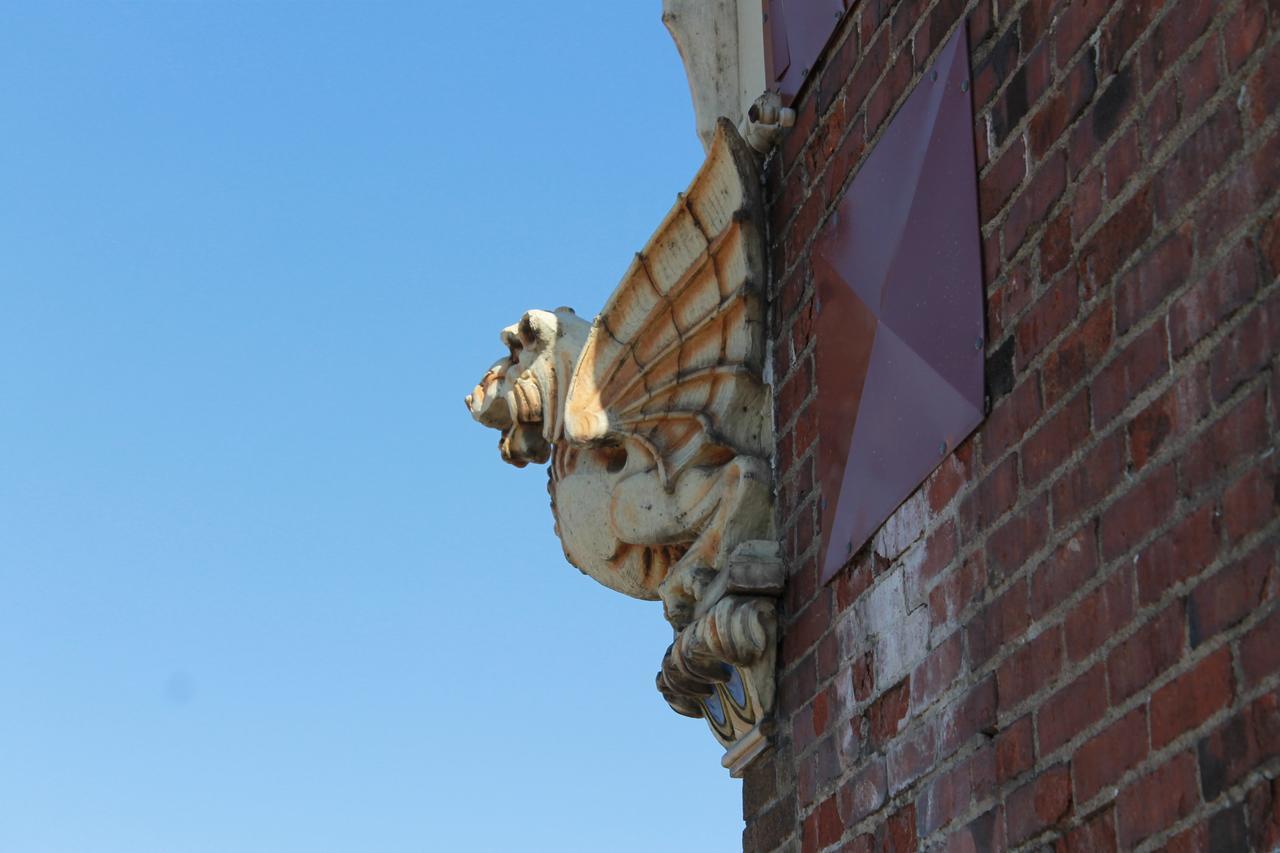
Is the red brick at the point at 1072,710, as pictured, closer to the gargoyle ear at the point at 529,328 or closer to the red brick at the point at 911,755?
the red brick at the point at 911,755

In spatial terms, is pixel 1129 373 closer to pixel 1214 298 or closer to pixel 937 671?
pixel 1214 298

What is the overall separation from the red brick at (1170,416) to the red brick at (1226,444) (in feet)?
0.13

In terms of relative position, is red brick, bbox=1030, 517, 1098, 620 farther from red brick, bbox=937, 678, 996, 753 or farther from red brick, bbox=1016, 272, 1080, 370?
red brick, bbox=1016, 272, 1080, 370

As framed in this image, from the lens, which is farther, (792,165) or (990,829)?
(792,165)

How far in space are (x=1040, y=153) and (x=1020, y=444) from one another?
1.52 feet

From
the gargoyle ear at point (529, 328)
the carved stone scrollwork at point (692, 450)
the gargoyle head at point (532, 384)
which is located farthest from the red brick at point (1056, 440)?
the gargoyle ear at point (529, 328)

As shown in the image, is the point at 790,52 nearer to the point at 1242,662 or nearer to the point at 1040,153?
the point at 1040,153

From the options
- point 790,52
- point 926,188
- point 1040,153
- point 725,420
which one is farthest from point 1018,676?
point 790,52

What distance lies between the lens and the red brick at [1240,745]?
2320mm

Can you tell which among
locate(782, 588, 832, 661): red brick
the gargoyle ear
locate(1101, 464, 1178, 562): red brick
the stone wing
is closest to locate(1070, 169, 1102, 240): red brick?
locate(1101, 464, 1178, 562): red brick

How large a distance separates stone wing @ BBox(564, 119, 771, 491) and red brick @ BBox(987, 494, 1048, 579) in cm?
136

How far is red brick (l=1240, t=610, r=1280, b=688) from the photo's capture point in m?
2.33

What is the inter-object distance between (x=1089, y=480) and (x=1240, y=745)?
0.56m

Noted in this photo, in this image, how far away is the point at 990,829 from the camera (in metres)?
3.02
